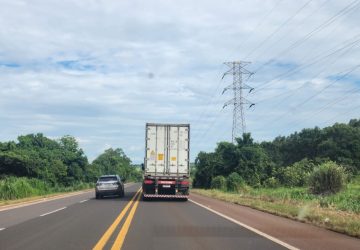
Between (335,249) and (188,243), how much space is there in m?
3.19

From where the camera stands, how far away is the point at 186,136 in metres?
29.2

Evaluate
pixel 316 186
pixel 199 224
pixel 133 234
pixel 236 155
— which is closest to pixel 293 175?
pixel 236 155

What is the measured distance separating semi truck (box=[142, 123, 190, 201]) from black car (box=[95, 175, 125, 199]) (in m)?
5.34

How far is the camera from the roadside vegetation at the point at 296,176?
20016 millimetres

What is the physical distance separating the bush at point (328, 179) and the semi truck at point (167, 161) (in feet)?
28.9

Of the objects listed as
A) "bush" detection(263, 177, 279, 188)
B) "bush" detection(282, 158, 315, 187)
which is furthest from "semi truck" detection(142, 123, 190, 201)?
"bush" detection(263, 177, 279, 188)

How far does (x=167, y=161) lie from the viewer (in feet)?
95.0

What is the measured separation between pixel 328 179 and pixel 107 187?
14.8 meters

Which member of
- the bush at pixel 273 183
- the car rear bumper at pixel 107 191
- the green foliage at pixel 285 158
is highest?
the green foliage at pixel 285 158

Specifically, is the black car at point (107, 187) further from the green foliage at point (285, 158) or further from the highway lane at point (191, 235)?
the highway lane at point (191, 235)

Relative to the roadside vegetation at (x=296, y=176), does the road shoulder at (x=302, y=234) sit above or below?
below

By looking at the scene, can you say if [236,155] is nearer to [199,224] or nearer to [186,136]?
[186,136]

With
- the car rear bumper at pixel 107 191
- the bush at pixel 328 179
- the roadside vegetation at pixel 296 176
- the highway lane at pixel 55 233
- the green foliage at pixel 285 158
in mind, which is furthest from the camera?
the green foliage at pixel 285 158

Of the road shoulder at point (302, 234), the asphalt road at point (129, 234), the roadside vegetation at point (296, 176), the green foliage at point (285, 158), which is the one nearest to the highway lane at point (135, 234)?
the asphalt road at point (129, 234)
